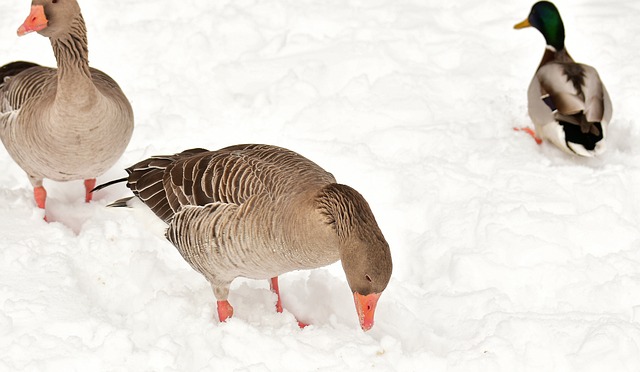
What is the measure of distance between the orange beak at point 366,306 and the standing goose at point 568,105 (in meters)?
2.77

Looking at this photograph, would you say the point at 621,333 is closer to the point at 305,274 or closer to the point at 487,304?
the point at 487,304

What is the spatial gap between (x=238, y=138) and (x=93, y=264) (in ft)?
5.55

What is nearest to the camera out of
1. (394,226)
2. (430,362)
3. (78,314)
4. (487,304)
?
(430,362)

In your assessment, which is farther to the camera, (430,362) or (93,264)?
(93,264)

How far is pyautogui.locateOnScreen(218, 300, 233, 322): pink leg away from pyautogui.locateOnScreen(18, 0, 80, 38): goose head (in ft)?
5.91

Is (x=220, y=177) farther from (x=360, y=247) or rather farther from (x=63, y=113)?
(x=63, y=113)

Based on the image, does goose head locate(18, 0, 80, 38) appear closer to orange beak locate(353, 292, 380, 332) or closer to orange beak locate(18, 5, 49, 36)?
orange beak locate(18, 5, 49, 36)

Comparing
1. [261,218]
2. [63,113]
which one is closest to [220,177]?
[261,218]

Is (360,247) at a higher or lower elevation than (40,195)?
higher

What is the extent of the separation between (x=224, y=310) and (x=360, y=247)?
1146 mm

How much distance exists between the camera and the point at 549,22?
6.51m

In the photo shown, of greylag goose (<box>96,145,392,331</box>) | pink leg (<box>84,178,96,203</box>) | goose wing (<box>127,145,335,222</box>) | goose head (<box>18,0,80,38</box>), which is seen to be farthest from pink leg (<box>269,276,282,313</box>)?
goose head (<box>18,0,80,38</box>)

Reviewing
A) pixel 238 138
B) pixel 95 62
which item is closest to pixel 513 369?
pixel 238 138

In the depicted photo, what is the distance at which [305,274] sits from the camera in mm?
4699
